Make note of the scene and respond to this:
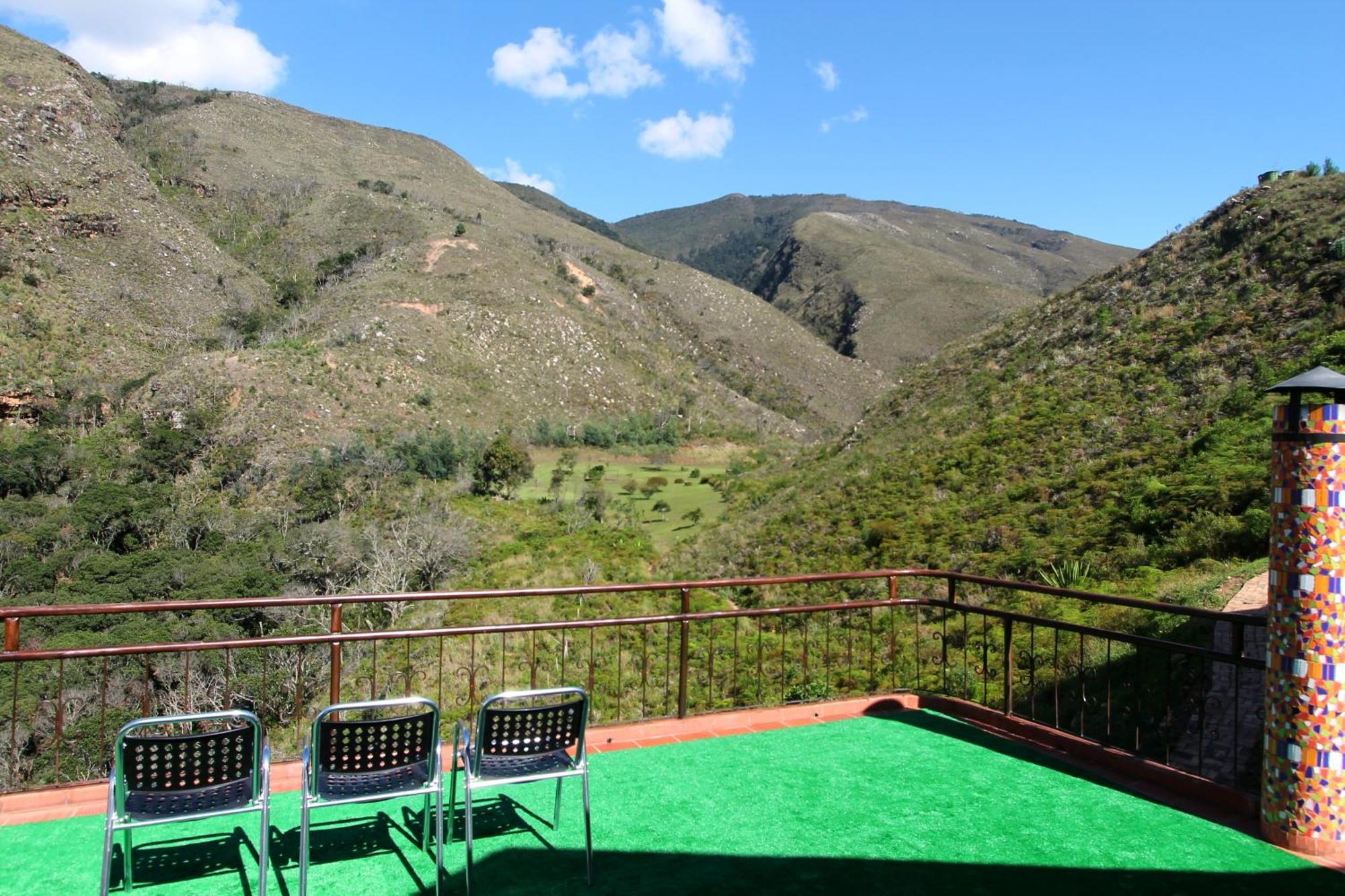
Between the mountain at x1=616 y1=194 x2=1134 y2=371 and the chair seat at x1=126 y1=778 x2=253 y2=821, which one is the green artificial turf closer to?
the chair seat at x1=126 y1=778 x2=253 y2=821

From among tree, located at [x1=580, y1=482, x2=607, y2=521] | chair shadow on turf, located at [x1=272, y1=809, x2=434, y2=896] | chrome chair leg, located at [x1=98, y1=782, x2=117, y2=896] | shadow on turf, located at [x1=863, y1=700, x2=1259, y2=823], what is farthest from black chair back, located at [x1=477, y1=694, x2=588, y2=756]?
tree, located at [x1=580, y1=482, x2=607, y2=521]

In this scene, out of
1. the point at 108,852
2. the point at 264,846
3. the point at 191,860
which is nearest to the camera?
the point at 108,852

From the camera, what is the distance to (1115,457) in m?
20.5

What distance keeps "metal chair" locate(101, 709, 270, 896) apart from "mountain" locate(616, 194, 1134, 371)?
278ft

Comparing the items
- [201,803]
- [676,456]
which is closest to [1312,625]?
[201,803]

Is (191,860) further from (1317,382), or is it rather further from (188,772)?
(1317,382)

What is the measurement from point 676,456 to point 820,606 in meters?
51.1

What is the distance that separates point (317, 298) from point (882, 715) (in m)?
62.5

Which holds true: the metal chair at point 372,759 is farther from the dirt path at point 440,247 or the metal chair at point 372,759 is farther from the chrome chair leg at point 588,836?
the dirt path at point 440,247

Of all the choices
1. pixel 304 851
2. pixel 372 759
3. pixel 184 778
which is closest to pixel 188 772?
pixel 184 778

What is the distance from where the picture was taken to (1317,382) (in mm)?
3869

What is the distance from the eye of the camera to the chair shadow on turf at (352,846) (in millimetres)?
3848

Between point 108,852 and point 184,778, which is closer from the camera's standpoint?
point 108,852

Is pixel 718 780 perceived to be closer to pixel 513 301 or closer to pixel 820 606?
pixel 820 606
